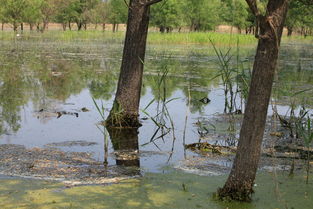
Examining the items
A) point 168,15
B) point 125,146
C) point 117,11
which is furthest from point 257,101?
point 117,11

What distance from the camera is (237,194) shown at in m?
4.05

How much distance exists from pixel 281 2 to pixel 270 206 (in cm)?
169

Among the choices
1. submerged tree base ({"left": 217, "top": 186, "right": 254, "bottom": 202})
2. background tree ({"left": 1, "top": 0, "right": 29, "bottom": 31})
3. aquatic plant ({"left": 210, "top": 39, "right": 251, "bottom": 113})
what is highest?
background tree ({"left": 1, "top": 0, "right": 29, "bottom": 31})

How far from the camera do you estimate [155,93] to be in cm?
1118

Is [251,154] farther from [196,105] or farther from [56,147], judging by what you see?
[196,105]

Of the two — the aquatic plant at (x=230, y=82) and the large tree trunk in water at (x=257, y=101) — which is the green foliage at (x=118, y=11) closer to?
the aquatic plant at (x=230, y=82)

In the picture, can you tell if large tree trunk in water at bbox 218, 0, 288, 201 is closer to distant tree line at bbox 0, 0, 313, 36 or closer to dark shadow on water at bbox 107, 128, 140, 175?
dark shadow on water at bbox 107, 128, 140, 175

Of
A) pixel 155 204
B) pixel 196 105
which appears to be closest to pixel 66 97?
pixel 196 105

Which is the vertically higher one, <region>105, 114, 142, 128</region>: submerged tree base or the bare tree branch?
the bare tree branch

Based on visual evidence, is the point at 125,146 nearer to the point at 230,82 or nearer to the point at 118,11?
the point at 230,82

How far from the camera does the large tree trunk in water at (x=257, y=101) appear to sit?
3594 mm

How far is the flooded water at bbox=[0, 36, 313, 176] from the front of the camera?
6.34m

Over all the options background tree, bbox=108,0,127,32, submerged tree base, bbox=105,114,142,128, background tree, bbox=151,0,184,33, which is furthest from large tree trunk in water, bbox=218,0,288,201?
background tree, bbox=108,0,127,32

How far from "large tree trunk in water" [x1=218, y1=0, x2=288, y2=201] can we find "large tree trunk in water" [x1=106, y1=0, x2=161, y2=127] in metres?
3.49
